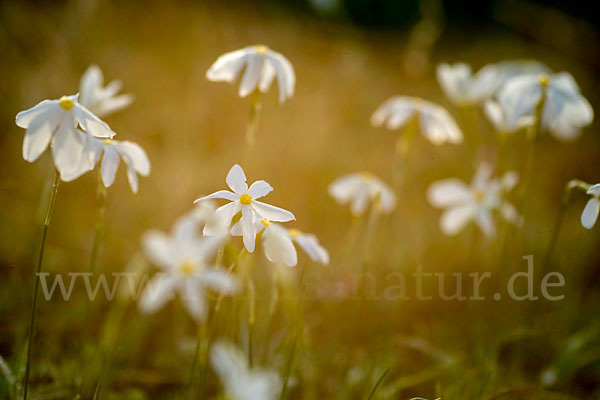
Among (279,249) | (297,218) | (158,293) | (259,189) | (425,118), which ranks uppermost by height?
(425,118)

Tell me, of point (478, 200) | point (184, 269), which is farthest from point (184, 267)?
point (478, 200)

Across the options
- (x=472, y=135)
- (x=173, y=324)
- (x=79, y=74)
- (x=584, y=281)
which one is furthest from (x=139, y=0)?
(x=584, y=281)

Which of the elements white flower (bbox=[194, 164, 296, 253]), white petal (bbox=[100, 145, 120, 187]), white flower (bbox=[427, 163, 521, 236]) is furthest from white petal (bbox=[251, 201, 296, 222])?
white flower (bbox=[427, 163, 521, 236])

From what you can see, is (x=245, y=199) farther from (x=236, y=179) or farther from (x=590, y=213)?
(x=590, y=213)

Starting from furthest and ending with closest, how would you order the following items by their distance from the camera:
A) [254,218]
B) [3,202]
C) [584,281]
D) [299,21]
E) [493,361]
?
[299,21]
[584,281]
[3,202]
[493,361]
[254,218]

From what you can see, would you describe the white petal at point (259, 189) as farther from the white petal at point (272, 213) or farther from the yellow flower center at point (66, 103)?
the yellow flower center at point (66, 103)

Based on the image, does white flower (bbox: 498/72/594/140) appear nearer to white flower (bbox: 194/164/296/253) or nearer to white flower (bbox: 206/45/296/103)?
white flower (bbox: 206/45/296/103)

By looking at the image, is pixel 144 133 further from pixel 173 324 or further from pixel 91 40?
pixel 173 324
